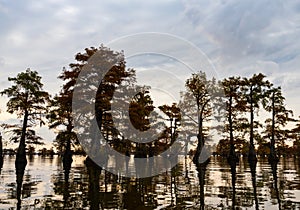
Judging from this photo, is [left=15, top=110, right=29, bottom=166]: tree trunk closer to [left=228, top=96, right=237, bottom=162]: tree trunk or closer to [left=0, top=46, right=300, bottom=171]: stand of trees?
[left=0, top=46, right=300, bottom=171]: stand of trees

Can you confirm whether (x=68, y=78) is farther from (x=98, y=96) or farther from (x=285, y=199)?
(x=285, y=199)

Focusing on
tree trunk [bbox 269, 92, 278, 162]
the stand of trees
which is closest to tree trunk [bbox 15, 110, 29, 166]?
the stand of trees

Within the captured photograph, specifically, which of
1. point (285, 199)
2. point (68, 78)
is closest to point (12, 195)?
point (285, 199)

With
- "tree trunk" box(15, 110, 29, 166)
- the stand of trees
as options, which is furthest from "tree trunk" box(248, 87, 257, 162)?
"tree trunk" box(15, 110, 29, 166)

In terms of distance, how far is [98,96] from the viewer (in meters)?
28.5

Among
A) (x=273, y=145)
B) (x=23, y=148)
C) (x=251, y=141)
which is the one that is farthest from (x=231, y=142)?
(x=23, y=148)

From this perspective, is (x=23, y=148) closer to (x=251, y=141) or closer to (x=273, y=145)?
(x=251, y=141)

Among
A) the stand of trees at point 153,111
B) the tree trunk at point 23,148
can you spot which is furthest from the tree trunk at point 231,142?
the tree trunk at point 23,148

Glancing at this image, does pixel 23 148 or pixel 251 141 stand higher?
pixel 251 141

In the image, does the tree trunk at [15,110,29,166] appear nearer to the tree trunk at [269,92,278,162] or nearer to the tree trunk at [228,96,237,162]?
the tree trunk at [228,96,237,162]

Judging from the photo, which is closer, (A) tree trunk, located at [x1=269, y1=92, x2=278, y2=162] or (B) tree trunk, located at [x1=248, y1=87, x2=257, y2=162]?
(B) tree trunk, located at [x1=248, y1=87, x2=257, y2=162]

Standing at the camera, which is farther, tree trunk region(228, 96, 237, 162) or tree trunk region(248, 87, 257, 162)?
tree trunk region(228, 96, 237, 162)

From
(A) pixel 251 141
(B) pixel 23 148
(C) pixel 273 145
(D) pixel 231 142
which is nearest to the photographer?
(B) pixel 23 148

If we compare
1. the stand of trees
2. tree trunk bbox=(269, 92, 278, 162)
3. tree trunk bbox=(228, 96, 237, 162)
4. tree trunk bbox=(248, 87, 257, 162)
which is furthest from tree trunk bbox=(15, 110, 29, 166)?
tree trunk bbox=(269, 92, 278, 162)
